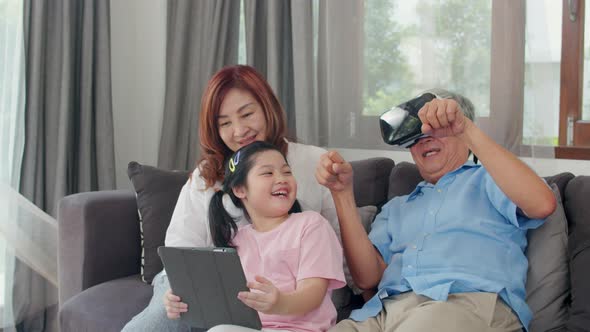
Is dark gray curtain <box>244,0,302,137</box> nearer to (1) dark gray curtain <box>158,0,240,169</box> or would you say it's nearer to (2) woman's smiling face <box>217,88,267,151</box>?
(1) dark gray curtain <box>158,0,240,169</box>

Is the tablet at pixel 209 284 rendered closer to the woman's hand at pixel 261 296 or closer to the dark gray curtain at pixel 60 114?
the woman's hand at pixel 261 296

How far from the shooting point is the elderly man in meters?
1.54

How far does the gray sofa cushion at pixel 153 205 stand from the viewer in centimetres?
225

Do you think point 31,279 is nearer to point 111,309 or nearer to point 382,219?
point 111,309

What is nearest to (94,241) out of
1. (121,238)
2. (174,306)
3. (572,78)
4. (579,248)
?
(121,238)

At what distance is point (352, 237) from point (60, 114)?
1691 millimetres

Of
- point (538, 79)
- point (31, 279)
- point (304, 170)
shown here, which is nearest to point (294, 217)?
point (304, 170)

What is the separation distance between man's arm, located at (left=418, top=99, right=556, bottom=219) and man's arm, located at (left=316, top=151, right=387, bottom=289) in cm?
28

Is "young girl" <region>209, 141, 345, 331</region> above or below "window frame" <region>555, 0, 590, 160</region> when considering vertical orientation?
below

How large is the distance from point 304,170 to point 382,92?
821 mm

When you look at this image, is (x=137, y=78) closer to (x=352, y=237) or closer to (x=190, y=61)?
(x=190, y=61)

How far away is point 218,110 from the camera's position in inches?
78.1

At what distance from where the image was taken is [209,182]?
1.93 meters

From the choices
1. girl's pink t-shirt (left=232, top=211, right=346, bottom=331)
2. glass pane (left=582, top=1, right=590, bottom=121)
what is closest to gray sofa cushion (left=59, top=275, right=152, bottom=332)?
girl's pink t-shirt (left=232, top=211, right=346, bottom=331)
